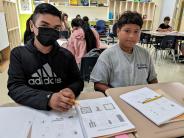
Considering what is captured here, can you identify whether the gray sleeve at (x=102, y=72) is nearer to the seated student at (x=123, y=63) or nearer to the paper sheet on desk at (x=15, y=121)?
the seated student at (x=123, y=63)

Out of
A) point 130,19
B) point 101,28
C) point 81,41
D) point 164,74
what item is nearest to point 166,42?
point 164,74

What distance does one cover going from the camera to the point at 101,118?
2.77ft

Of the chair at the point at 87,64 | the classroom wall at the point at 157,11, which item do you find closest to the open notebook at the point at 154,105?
the chair at the point at 87,64

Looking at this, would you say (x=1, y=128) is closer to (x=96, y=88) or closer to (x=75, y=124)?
(x=75, y=124)

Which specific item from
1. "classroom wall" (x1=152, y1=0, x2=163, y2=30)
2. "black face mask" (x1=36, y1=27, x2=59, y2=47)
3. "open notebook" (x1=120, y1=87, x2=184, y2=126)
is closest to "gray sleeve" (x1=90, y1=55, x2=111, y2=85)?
"open notebook" (x1=120, y1=87, x2=184, y2=126)

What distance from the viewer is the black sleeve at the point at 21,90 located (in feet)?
3.02

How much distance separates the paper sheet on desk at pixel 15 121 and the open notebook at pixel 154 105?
0.56 metres

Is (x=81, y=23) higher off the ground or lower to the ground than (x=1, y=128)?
higher

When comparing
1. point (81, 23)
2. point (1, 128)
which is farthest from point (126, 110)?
point (81, 23)

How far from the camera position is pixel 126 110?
96cm

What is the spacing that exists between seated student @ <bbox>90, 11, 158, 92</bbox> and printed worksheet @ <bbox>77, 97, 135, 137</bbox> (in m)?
0.45

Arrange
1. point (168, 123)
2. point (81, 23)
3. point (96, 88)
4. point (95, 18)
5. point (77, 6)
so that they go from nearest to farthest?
point (168, 123) < point (96, 88) < point (81, 23) < point (77, 6) < point (95, 18)

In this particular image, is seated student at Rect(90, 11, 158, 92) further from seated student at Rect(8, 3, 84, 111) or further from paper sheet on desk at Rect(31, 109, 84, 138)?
paper sheet on desk at Rect(31, 109, 84, 138)

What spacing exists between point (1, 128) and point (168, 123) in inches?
31.3
